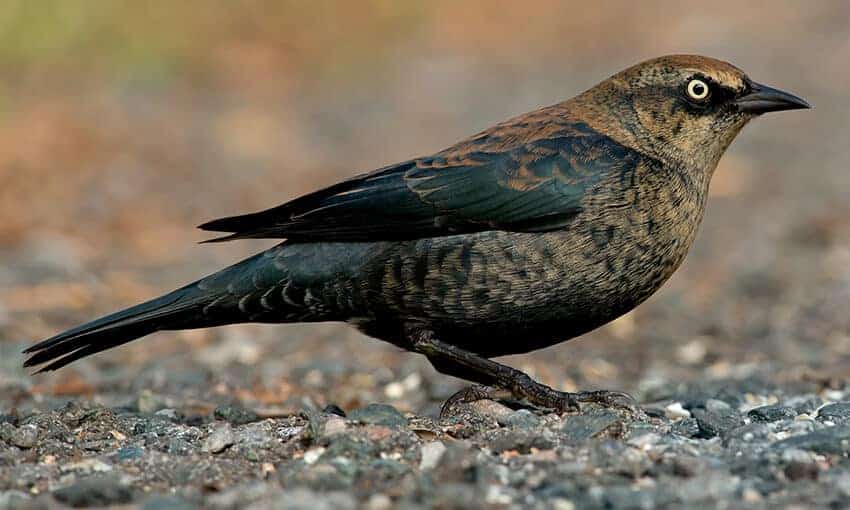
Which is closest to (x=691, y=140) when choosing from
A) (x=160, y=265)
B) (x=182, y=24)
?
(x=160, y=265)

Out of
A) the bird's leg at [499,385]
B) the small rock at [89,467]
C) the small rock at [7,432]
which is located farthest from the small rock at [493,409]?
the small rock at [7,432]

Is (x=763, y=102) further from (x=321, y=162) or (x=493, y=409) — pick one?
(x=321, y=162)

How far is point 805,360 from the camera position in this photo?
294 inches

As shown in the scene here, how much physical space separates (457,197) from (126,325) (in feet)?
4.55

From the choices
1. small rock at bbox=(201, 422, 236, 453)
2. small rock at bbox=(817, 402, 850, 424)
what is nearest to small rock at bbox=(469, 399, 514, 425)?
small rock at bbox=(201, 422, 236, 453)

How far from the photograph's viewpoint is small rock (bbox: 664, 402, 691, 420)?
555 centimetres

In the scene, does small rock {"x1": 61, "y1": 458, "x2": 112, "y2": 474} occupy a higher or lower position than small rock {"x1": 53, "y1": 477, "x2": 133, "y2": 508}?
higher

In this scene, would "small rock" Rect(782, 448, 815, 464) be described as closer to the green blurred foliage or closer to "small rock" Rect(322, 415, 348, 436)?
"small rock" Rect(322, 415, 348, 436)

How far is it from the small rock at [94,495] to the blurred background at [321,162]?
2649 millimetres

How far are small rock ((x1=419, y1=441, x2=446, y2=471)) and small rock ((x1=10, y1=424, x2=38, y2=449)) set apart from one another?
1429 millimetres

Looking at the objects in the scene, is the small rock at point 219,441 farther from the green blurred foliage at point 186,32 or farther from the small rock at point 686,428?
the green blurred foliage at point 186,32

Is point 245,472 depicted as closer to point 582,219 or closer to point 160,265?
point 582,219

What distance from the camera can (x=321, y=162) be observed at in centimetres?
1248

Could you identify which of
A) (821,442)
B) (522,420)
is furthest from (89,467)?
(821,442)
